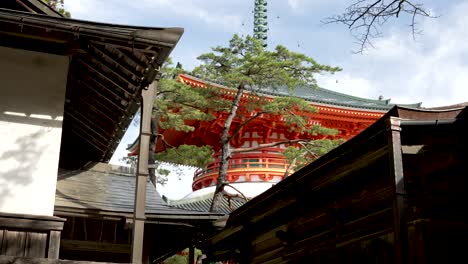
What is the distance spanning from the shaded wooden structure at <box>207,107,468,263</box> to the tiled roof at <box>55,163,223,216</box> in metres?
2.32

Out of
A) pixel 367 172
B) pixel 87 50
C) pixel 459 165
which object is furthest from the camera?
pixel 87 50

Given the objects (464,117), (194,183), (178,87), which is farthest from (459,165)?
(194,183)

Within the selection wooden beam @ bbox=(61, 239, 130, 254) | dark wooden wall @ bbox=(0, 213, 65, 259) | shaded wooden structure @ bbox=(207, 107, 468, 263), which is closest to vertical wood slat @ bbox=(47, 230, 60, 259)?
Answer: dark wooden wall @ bbox=(0, 213, 65, 259)

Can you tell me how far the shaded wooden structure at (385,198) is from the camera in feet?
16.7

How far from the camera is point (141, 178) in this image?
831 centimetres

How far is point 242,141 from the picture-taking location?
26781 mm

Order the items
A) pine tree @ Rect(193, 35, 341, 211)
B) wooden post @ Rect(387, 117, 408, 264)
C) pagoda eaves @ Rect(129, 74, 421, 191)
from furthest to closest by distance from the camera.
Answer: pagoda eaves @ Rect(129, 74, 421, 191), pine tree @ Rect(193, 35, 341, 211), wooden post @ Rect(387, 117, 408, 264)

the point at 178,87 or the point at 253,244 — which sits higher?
the point at 178,87

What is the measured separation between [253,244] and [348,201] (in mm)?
3715

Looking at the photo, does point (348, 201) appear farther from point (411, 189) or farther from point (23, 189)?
point (23, 189)

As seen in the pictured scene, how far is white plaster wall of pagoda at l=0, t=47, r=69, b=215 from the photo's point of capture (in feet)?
26.1

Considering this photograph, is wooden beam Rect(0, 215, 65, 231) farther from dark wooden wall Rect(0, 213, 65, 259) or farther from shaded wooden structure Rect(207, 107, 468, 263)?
shaded wooden structure Rect(207, 107, 468, 263)

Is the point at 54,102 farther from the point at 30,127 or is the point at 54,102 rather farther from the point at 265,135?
the point at 265,135

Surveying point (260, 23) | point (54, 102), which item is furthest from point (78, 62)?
point (260, 23)
